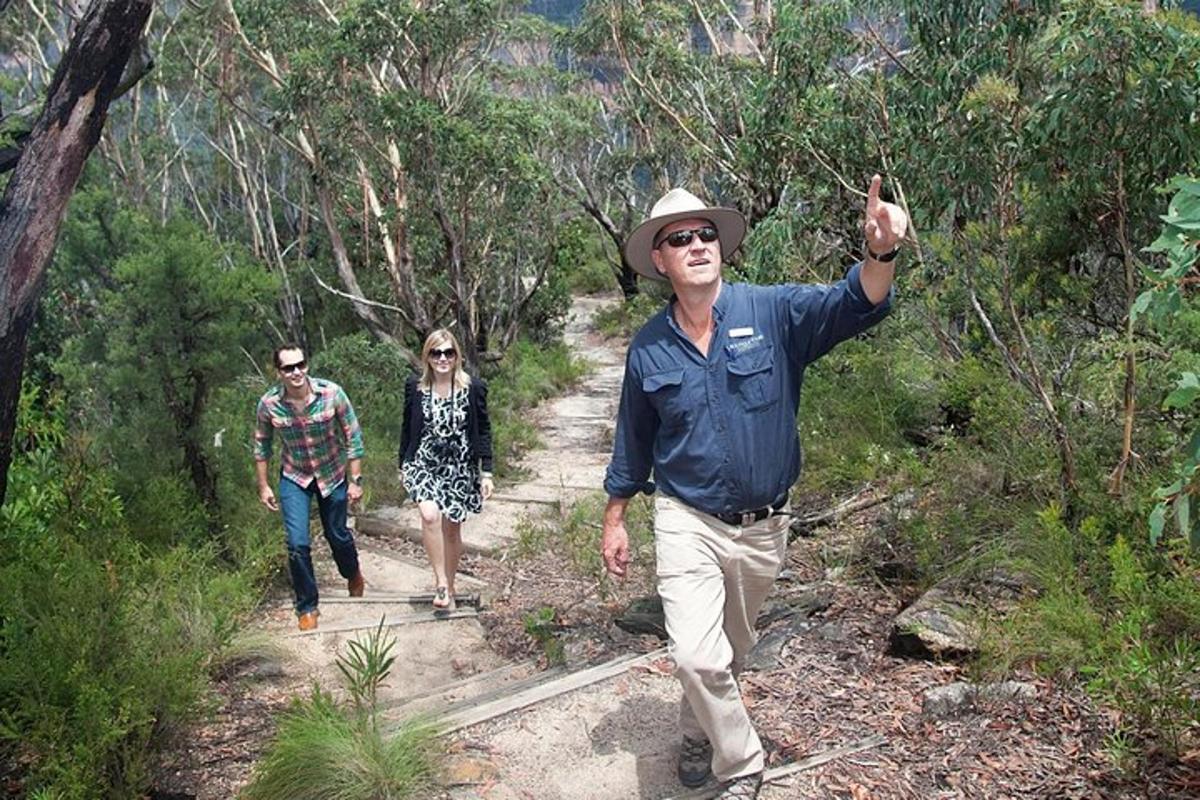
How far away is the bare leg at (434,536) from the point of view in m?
5.80

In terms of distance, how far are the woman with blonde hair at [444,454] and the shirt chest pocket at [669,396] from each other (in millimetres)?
2607

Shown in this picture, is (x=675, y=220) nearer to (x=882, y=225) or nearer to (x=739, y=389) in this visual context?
(x=739, y=389)

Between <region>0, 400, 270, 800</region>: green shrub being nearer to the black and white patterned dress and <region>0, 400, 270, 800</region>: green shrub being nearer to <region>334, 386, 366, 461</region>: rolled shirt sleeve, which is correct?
<region>334, 386, 366, 461</region>: rolled shirt sleeve

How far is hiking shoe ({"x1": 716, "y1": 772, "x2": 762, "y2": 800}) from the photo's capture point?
10.4ft

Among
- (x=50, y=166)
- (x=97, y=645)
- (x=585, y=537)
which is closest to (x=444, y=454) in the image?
(x=585, y=537)

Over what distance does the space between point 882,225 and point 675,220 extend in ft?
2.25

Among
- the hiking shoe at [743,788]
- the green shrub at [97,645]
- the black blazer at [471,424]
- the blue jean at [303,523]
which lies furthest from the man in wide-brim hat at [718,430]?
the blue jean at [303,523]

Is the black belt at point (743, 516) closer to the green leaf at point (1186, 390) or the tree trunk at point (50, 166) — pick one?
the green leaf at point (1186, 390)

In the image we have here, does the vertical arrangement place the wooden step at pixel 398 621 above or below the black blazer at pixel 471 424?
below

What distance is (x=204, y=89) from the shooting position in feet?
75.2

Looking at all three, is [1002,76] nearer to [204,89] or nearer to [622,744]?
A: [622,744]

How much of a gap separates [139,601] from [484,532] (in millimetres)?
3678

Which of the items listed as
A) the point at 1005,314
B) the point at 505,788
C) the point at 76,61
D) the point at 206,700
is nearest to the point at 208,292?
the point at 76,61

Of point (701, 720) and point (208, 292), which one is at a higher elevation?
point (208, 292)
